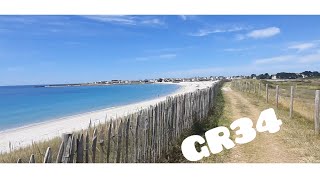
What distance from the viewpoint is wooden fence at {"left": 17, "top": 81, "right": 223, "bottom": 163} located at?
555 cm

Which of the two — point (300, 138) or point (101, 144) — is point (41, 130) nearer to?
point (300, 138)

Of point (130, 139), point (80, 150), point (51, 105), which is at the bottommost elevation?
point (51, 105)

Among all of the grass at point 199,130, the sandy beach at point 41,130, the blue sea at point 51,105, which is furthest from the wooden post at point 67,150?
the blue sea at point 51,105

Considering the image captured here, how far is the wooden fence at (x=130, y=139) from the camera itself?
5551 mm

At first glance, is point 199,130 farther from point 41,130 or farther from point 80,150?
point 41,130

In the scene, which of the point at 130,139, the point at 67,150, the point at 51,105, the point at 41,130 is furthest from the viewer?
the point at 51,105

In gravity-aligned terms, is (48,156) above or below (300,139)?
above

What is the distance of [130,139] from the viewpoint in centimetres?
747

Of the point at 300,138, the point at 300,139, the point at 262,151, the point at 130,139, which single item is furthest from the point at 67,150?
the point at 300,138

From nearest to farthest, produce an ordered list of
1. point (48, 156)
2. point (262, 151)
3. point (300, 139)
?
point (48, 156) < point (262, 151) < point (300, 139)

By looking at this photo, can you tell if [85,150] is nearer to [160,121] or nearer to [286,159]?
[160,121]

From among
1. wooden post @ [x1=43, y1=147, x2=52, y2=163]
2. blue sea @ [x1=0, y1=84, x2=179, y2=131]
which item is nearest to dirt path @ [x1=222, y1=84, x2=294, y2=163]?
wooden post @ [x1=43, y1=147, x2=52, y2=163]

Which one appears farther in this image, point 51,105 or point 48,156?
point 51,105
